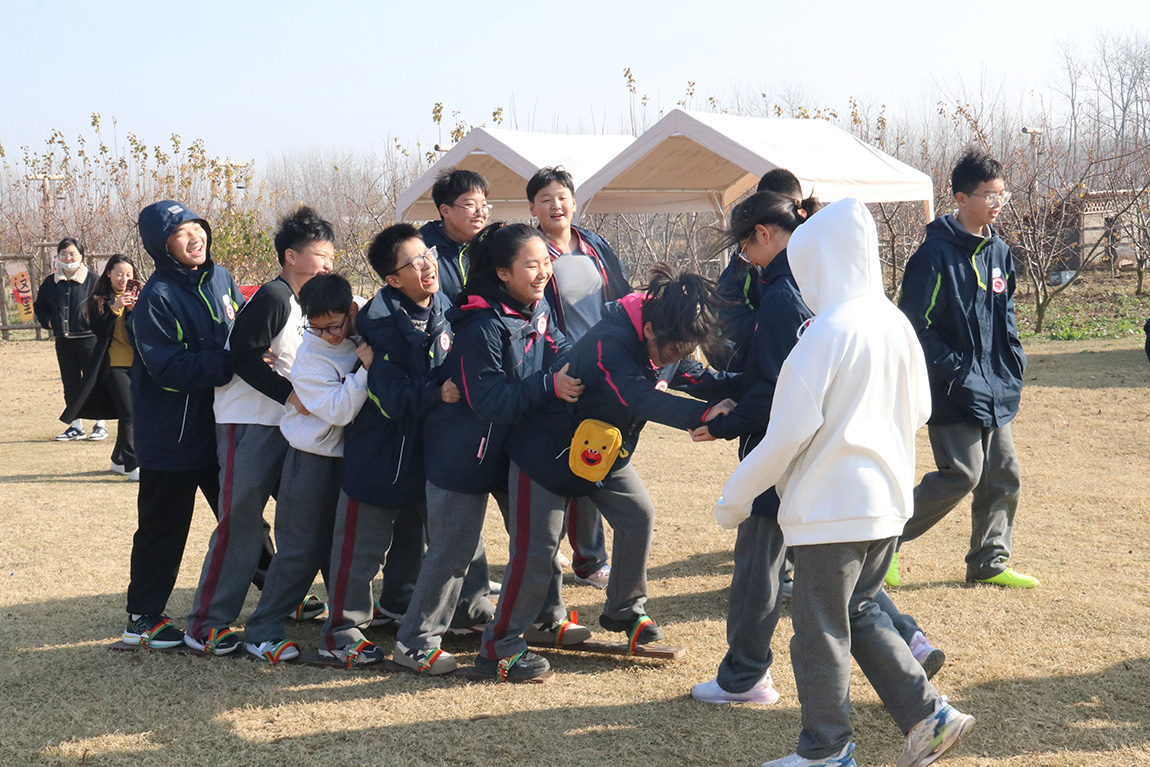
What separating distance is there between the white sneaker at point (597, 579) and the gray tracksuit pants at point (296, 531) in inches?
54.5

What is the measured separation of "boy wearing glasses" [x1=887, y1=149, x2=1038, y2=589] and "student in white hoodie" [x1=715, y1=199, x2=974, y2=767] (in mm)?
1436

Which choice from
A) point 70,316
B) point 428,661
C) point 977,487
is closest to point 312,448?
point 428,661

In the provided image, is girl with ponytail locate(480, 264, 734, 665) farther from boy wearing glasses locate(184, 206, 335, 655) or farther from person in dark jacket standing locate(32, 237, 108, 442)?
person in dark jacket standing locate(32, 237, 108, 442)

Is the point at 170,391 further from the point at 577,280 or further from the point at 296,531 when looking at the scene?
the point at 577,280

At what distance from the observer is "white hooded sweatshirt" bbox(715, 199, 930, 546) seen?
2.54m

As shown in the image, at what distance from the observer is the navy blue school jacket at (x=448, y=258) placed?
14.1 ft

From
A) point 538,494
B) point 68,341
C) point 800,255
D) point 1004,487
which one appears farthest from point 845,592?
point 68,341

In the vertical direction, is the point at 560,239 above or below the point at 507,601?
above

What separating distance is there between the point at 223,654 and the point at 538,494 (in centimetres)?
146

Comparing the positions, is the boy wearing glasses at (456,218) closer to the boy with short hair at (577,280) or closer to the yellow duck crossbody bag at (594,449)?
the boy with short hair at (577,280)

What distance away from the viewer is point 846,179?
9008mm

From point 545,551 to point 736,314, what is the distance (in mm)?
1078

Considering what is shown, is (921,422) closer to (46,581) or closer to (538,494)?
(538,494)

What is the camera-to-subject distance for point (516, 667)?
11.5 feet
